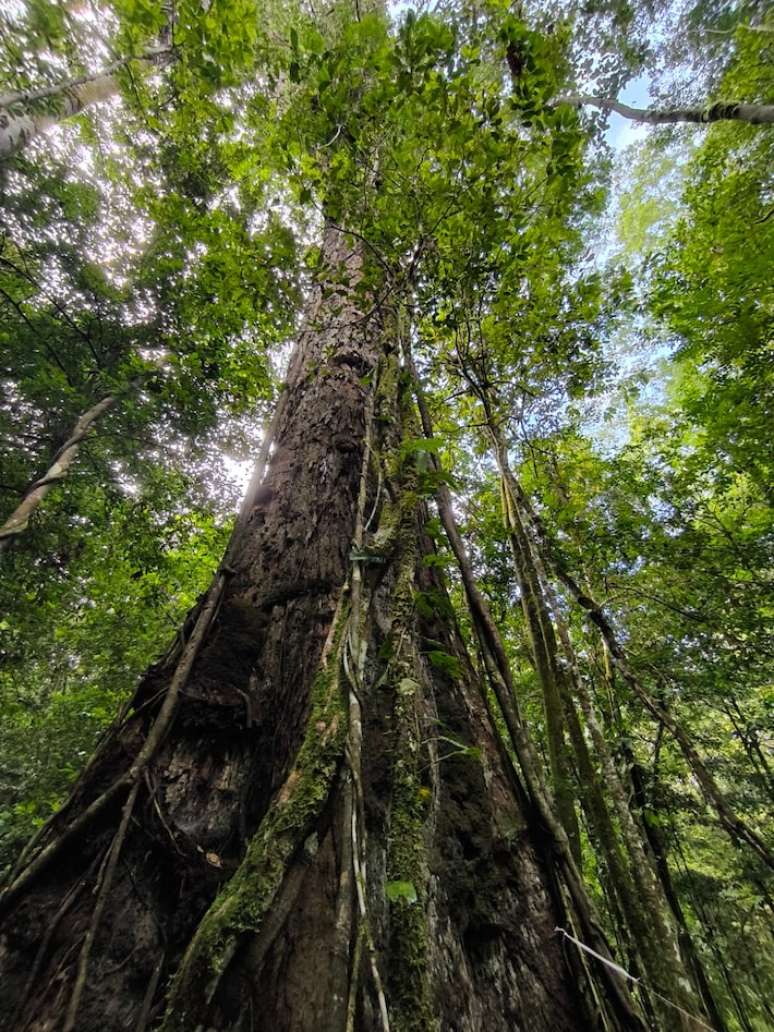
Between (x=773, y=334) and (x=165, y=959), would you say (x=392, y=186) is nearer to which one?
(x=165, y=959)

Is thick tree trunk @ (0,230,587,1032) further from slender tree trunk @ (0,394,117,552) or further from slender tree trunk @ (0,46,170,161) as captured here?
slender tree trunk @ (0,394,117,552)

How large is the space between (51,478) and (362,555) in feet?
18.7

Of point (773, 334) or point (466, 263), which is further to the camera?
point (773, 334)

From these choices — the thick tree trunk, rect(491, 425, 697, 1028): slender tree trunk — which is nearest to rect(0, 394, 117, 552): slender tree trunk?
the thick tree trunk

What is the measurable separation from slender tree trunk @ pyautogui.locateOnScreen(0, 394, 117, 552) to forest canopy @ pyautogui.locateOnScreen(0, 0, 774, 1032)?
0.33 ft

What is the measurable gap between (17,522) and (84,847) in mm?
5327

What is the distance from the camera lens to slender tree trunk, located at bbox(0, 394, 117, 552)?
16.2ft

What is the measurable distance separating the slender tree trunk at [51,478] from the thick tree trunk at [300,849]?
4771mm

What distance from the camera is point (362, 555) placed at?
1.45 m

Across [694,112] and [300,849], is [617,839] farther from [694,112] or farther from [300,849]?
[694,112]

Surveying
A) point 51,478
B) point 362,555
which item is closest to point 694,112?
point 362,555

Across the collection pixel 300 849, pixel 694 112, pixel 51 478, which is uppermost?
pixel 694 112

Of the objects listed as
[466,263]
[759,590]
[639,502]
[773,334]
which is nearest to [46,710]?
[466,263]

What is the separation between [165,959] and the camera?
2.79 feet
